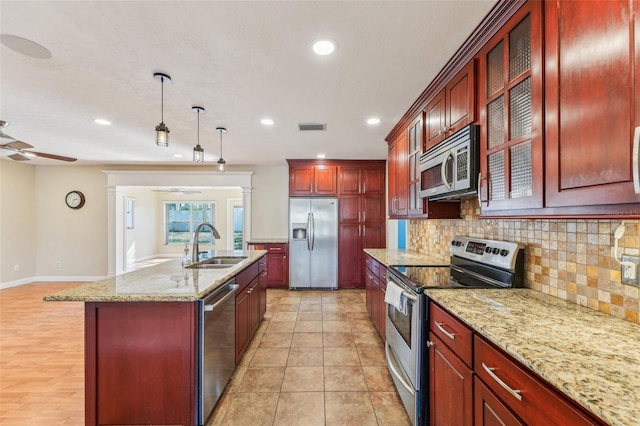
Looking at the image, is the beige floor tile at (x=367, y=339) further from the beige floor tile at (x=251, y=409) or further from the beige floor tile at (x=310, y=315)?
the beige floor tile at (x=251, y=409)

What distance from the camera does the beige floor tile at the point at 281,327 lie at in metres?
3.38

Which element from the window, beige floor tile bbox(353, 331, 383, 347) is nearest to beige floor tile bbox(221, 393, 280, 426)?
beige floor tile bbox(353, 331, 383, 347)

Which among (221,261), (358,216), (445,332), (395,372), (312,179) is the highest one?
(312,179)

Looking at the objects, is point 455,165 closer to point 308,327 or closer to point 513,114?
point 513,114

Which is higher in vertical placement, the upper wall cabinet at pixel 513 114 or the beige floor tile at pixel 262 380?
the upper wall cabinet at pixel 513 114

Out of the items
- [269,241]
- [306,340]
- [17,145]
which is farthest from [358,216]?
[17,145]

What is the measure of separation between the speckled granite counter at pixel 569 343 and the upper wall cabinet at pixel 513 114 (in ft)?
1.59

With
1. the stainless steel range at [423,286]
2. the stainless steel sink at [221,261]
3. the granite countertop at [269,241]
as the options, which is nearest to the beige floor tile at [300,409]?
the stainless steel range at [423,286]

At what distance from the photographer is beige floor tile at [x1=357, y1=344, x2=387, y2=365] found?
265 cm

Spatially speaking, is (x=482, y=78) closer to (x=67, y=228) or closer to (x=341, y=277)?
(x=341, y=277)

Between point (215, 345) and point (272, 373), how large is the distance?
807 millimetres

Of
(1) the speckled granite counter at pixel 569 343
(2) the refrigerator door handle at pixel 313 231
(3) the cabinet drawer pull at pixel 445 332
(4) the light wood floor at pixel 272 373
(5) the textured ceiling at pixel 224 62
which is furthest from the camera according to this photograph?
(2) the refrigerator door handle at pixel 313 231

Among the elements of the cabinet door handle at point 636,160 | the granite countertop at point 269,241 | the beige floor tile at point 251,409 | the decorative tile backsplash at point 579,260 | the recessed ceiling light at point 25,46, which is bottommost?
the beige floor tile at point 251,409

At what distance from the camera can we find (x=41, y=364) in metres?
2.64
